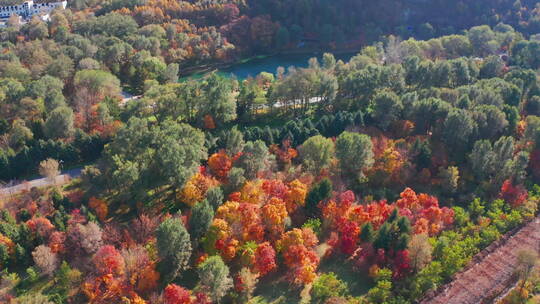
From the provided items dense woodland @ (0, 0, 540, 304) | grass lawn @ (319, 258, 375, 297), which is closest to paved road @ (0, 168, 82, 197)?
dense woodland @ (0, 0, 540, 304)

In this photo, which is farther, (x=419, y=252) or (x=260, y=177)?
(x=260, y=177)

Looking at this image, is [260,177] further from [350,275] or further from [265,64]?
[265,64]

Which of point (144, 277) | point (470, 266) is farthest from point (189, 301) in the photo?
point (470, 266)

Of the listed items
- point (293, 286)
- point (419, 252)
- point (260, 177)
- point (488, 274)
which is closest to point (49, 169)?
point (260, 177)

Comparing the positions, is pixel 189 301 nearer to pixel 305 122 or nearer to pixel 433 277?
pixel 433 277

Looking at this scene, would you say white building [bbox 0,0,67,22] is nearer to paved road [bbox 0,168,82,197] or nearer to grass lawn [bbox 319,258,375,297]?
paved road [bbox 0,168,82,197]

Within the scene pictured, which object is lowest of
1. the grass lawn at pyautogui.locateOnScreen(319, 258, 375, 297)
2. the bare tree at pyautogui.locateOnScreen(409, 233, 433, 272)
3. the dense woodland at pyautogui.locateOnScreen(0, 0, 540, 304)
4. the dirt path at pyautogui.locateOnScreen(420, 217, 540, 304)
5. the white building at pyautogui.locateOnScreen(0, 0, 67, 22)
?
the dirt path at pyautogui.locateOnScreen(420, 217, 540, 304)
